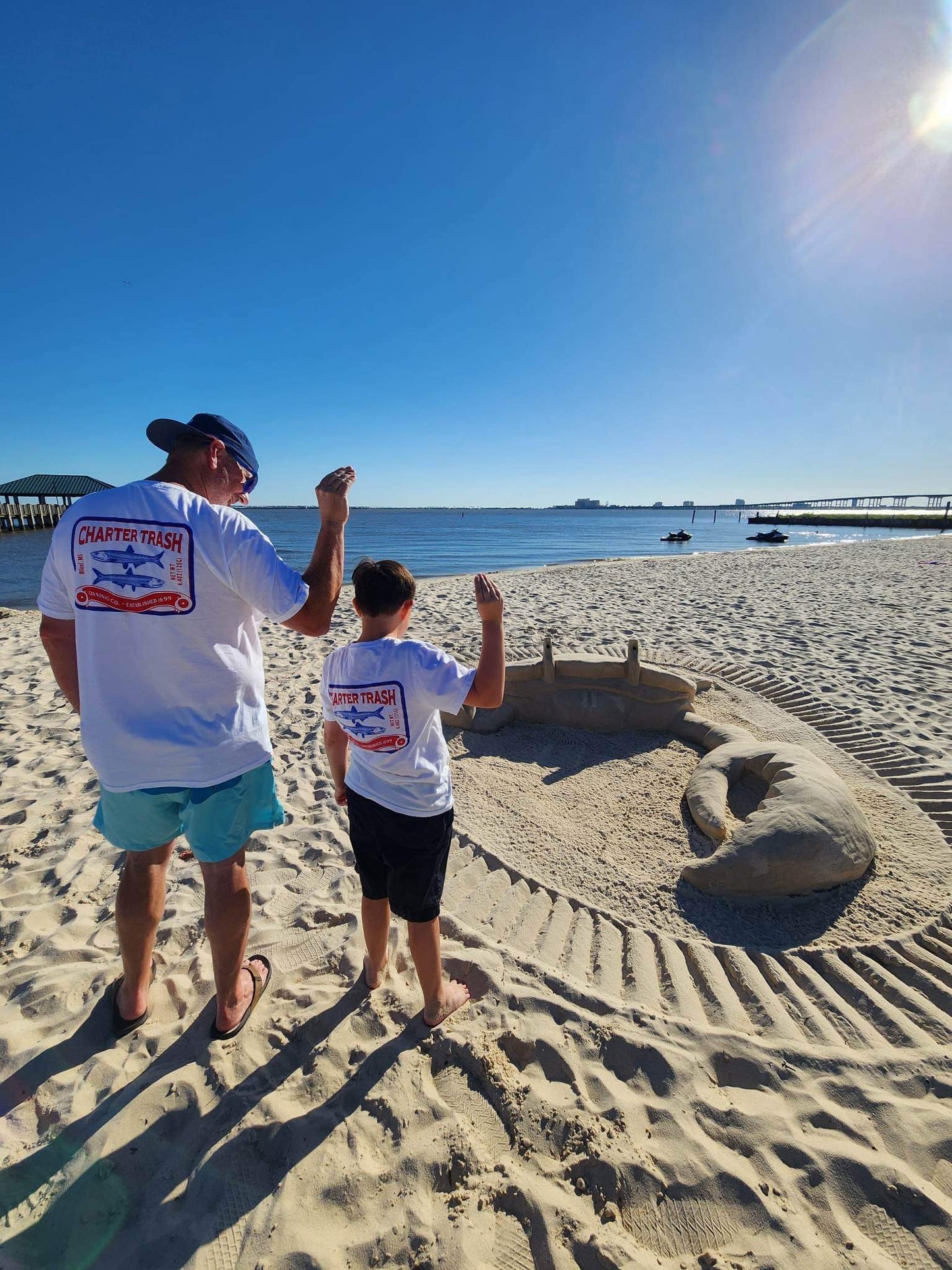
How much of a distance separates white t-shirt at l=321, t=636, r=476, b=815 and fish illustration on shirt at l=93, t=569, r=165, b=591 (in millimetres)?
570

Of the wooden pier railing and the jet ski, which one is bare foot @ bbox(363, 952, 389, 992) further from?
the wooden pier railing

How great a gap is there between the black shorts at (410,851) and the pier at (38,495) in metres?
55.8

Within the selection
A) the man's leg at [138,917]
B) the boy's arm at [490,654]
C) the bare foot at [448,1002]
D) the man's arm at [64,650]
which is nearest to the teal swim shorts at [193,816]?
the man's leg at [138,917]

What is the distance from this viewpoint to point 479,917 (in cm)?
289

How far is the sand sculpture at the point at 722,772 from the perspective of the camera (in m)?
3.03

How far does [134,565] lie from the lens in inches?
62.5

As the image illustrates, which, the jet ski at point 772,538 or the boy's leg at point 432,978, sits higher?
the jet ski at point 772,538

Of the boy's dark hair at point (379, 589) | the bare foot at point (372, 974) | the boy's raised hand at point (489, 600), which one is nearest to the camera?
the boy's raised hand at point (489, 600)

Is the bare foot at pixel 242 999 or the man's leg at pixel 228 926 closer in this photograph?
the man's leg at pixel 228 926

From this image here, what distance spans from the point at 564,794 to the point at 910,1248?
8.96 ft

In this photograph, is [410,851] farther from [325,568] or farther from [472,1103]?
[325,568]

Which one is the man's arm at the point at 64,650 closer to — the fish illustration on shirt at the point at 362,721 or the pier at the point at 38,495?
the fish illustration on shirt at the point at 362,721

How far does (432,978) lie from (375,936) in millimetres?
301

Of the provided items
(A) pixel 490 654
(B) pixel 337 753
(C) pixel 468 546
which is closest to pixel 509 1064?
(B) pixel 337 753
